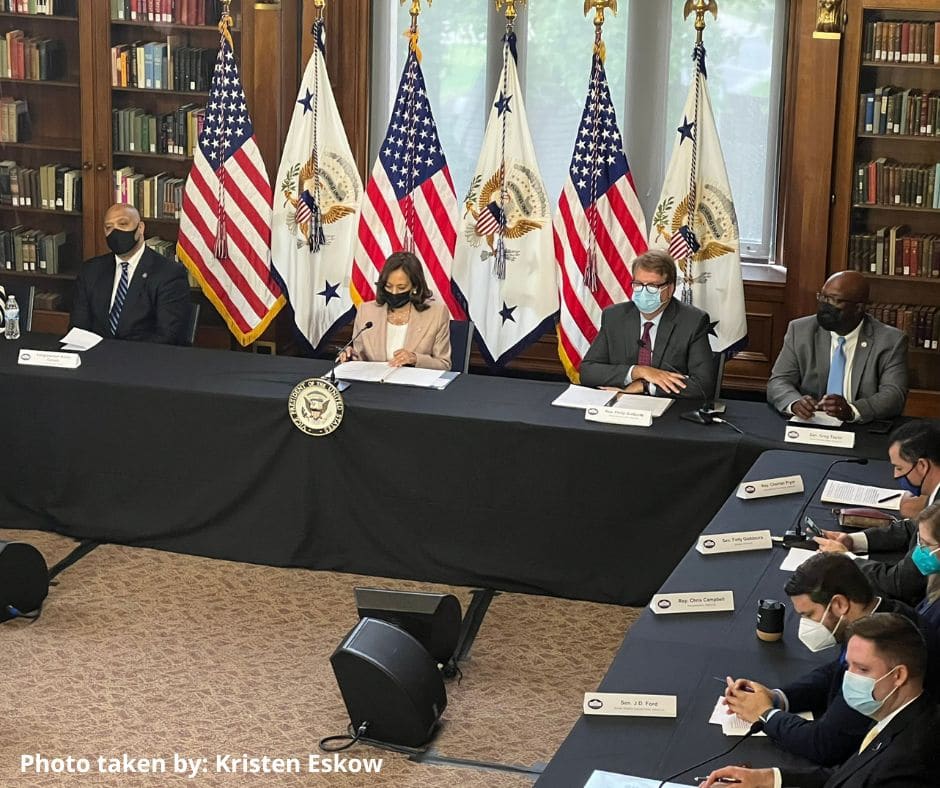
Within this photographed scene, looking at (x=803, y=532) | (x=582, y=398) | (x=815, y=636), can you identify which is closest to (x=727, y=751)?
(x=815, y=636)

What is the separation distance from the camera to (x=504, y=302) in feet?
25.7

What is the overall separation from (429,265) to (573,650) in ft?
9.70

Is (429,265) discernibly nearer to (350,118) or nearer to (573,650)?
(350,118)

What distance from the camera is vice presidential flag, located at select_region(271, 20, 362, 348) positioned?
7.83 metres

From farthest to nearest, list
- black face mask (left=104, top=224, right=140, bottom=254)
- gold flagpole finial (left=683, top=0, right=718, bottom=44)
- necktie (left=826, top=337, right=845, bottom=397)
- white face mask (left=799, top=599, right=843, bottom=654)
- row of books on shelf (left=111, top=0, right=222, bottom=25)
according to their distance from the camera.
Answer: row of books on shelf (left=111, top=0, right=222, bottom=25) < gold flagpole finial (left=683, top=0, right=718, bottom=44) < black face mask (left=104, top=224, right=140, bottom=254) < necktie (left=826, top=337, right=845, bottom=397) < white face mask (left=799, top=599, right=843, bottom=654)

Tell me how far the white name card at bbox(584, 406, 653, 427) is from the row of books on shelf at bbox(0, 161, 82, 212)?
13.4 ft

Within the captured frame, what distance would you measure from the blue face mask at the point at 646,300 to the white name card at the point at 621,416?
609 mm

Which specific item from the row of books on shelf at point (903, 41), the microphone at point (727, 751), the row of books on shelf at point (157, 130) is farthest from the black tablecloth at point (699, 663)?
the row of books on shelf at point (157, 130)

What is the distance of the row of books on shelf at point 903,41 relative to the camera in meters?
7.35

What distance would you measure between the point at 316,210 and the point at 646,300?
2.46 m

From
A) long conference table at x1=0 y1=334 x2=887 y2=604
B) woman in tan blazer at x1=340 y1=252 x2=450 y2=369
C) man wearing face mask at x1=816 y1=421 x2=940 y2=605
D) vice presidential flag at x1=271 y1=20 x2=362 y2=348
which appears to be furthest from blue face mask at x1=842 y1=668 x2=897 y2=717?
vice presidential flag at x1=271 y1=20 x2=362 y2=348

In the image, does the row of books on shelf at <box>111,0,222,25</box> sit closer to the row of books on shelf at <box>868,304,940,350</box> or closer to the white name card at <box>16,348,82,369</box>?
the white name card at <box>16,348,82,369</box>

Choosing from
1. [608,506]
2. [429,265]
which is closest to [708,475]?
[608,506]

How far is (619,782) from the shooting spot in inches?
122
